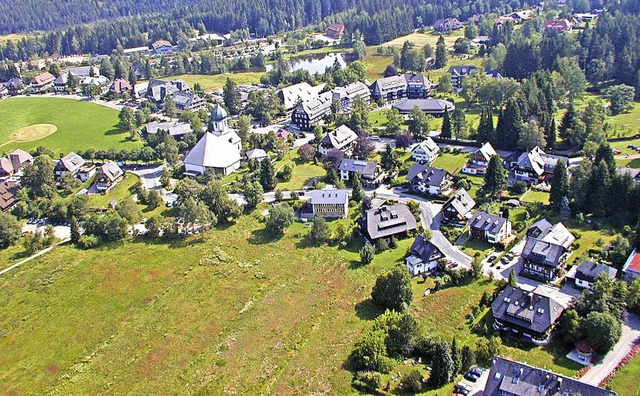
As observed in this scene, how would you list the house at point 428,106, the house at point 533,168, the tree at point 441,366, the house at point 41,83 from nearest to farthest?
1. the tree at point 441,366
2. the house at point 533,168
3. the house at point 428,106
4. the house at point 41,83

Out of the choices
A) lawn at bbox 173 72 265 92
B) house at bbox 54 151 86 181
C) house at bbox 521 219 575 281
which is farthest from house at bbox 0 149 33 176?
house at bbox 521 219 575 281

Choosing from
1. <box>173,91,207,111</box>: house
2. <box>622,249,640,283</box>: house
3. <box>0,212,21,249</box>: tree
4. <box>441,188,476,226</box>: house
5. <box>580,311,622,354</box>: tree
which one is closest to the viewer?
<box>580,311,622,354</box>: tree

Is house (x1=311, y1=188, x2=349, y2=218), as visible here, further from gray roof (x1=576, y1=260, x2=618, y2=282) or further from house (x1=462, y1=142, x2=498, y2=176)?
gray roof (x1=576, y1=260, x2=618, y2=282)

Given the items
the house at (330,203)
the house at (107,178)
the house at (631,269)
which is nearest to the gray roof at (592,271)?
the house at (631,269)

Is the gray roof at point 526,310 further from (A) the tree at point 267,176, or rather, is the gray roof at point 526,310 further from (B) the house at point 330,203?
(A) the tree at point 267,176

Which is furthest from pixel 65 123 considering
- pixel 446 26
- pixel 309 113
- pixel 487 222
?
pixel 446 26
